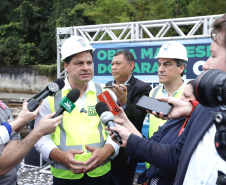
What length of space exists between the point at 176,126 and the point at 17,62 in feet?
68.3

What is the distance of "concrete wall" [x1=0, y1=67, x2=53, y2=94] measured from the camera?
1803 centimetres

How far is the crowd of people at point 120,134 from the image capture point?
123 centimetres

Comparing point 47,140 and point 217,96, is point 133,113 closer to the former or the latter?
Answer: point 47,140

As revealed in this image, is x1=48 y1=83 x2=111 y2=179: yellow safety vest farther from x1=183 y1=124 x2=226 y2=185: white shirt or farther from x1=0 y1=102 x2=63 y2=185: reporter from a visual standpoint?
x1=183 y1=124 x2=226 y2=185: white shirt

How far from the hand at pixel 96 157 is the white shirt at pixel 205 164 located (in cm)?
99

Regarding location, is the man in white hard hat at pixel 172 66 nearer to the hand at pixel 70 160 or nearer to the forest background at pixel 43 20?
the hand at pixel 70 160

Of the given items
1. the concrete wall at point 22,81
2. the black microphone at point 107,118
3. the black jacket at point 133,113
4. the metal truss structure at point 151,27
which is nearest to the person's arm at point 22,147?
the black microphone at point 107,118

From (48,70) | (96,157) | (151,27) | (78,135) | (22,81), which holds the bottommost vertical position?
(22,81)

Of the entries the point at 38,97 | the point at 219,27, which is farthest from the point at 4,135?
the point at 219,27

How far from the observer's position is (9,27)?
2105 cm

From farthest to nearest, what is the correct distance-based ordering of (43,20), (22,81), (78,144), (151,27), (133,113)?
(43,20), (22,81), (151,27), (133,113), (78,144)

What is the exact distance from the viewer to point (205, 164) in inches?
44.8

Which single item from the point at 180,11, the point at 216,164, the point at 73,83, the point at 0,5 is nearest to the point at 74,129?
the point at 73,83

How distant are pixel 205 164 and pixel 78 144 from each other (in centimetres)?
124
